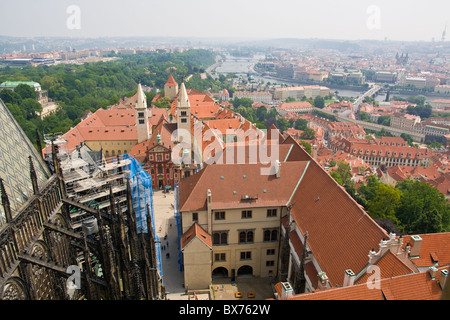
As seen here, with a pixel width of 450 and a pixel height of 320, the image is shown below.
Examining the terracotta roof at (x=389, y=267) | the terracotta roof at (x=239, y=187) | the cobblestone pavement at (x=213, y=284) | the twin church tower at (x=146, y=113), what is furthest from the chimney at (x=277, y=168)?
the twin church tower at (x=146, y=113)

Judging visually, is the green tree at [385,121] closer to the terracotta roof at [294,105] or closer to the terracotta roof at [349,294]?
the terracotta roof at [294,105]

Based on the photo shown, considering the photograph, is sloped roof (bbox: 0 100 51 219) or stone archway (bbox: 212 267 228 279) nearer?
sloped roof (bbox: 0 100 51 219)

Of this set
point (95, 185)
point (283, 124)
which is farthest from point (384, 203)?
point (283, 124)

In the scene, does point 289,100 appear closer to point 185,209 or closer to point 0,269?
point 185,209

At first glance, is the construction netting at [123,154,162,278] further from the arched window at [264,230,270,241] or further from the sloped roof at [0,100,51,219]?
the sloped roof at [0,100,51,219]

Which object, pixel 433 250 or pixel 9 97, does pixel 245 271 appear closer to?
pixel 433 250

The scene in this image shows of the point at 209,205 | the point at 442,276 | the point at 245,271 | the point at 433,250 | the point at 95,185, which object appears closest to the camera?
the point at 442,276

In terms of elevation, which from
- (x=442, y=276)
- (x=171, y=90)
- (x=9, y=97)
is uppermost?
(x=442, y=276)

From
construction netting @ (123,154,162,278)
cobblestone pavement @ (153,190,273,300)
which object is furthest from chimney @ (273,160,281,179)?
construction netting @ (123,154,162,278)
